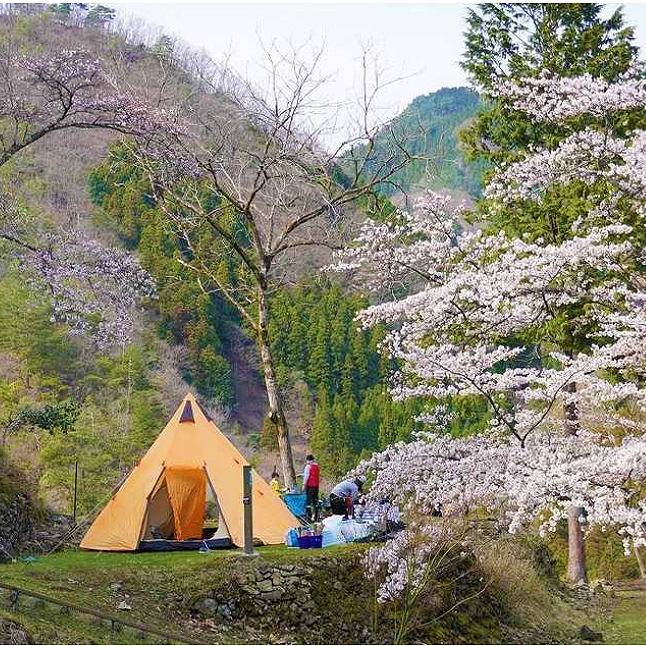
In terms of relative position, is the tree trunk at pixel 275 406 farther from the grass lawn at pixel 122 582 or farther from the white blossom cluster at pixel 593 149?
the white blossom cluster at pixel 593 149

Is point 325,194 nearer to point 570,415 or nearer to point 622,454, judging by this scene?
point 570,415

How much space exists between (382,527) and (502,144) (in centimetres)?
982

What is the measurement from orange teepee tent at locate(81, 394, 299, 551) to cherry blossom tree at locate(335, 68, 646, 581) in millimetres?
2564

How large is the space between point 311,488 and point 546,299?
440 cm

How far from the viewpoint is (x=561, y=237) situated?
13.4 metres

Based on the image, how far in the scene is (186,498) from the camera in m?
12.3

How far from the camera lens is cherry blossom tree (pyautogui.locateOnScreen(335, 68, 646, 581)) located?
29.2 ft

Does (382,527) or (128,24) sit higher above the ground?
(128,24)

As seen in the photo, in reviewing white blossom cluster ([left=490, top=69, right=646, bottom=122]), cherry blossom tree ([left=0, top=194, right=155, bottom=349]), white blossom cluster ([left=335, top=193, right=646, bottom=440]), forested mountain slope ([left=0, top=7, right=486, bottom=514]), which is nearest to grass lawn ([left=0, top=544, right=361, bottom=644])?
cherry blossom tree ([left=0, top=194, right=155, bottom=349])

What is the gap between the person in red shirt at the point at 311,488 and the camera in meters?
12.6

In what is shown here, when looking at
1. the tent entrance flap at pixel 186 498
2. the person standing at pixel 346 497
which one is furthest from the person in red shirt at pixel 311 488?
the tent entrance flap at pixel 186 498

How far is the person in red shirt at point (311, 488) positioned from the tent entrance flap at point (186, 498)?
138 cm

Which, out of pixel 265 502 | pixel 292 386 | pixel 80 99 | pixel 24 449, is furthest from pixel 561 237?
pixel 292 386

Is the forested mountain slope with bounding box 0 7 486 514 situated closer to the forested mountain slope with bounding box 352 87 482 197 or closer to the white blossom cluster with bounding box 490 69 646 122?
the forested mountain slope with bounding box 352 87 482 197
